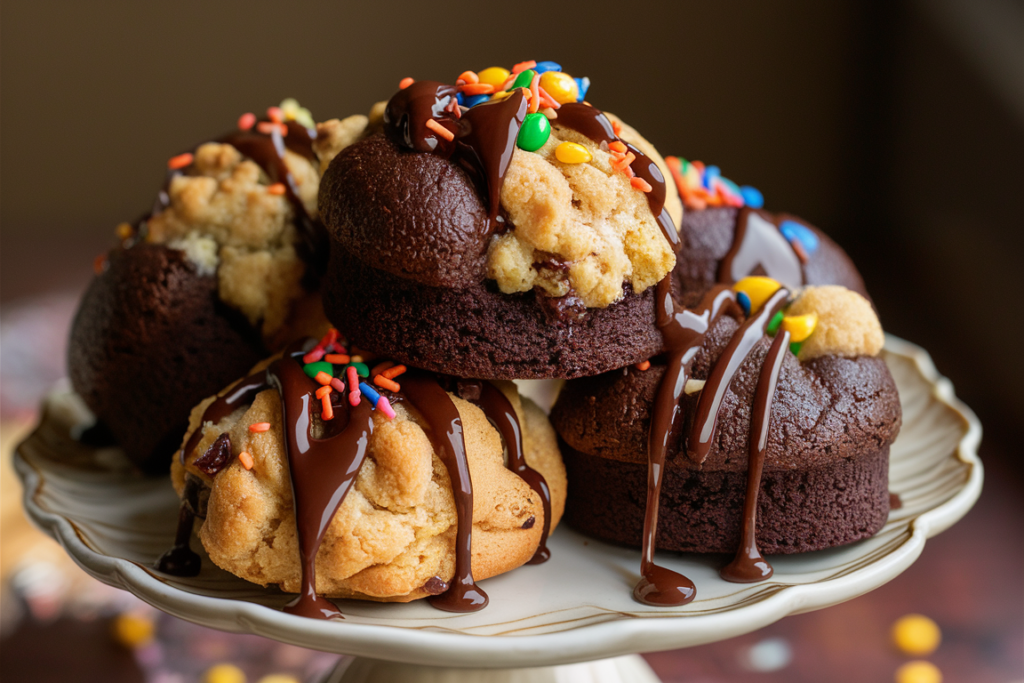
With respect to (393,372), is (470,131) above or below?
above

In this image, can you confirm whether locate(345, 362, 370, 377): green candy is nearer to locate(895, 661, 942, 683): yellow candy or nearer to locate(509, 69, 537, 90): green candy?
locate(509, 69, 537, 90): green candy

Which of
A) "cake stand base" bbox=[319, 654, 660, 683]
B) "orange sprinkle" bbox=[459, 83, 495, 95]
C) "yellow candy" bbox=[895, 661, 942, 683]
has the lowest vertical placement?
"yellow candy" bbox=[895, 661, 942, 683]

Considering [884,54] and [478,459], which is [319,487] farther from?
[884,54]

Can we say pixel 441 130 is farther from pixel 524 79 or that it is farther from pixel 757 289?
pixel 757 289

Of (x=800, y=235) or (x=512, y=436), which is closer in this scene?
(x=512, y=436)

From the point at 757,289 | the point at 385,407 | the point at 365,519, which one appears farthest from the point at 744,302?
the point at 365,519

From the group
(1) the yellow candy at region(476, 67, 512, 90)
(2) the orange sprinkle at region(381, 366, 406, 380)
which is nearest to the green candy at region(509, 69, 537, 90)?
(1) the yellow candy at region(476, 67, 512, 90)

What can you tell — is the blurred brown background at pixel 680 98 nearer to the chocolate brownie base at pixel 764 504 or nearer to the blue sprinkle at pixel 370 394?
the chocolate brownie base at pixel 764 504

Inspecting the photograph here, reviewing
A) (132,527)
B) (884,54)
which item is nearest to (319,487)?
(132,527)
